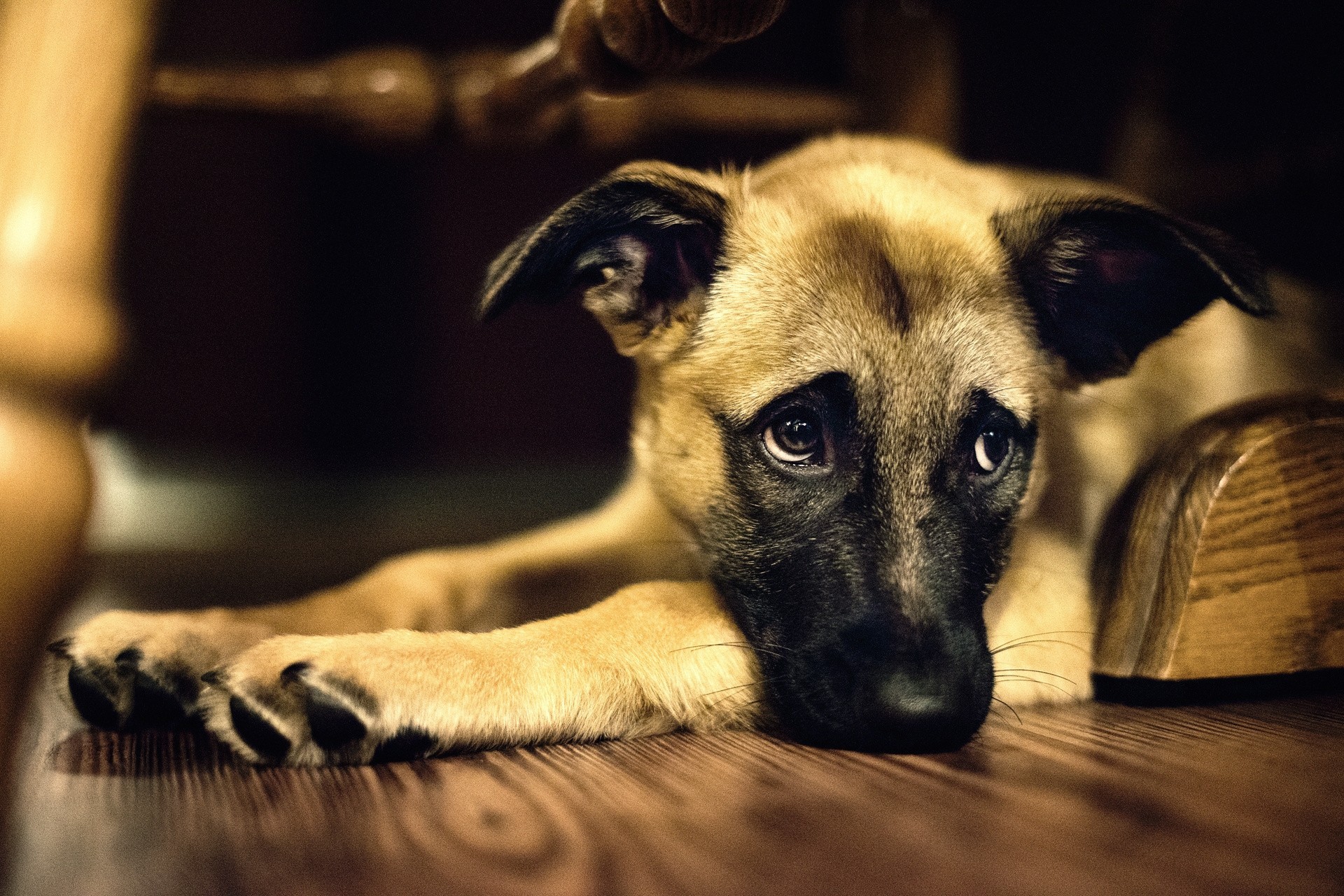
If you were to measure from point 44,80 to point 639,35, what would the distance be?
899mm

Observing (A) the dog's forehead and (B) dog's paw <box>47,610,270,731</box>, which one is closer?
(B) dog's paw <box>47,610,270,731</box>

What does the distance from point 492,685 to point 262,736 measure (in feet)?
0.99

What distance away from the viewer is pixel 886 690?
1339 millimetres

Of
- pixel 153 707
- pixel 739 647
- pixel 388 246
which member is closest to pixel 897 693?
pixel 739 647

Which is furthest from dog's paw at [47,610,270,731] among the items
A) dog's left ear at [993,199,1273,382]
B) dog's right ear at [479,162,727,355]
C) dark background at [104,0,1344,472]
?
dark background at [104,0,1344,472]

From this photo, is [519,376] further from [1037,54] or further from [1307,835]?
[1307,835]

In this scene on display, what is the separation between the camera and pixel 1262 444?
1.59 meters

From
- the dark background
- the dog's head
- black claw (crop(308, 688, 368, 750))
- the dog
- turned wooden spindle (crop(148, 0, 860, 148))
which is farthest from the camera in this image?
the dark background

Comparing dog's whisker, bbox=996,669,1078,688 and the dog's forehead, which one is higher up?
the dog's forehead

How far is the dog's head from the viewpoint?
1467 millimetres

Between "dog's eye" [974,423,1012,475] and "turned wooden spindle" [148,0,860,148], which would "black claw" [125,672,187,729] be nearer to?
"dog's eye" [974,423,1012,475]

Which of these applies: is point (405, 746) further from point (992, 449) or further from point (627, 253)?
point (992, 449)

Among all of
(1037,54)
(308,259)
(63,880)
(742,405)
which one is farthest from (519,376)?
(63,880)

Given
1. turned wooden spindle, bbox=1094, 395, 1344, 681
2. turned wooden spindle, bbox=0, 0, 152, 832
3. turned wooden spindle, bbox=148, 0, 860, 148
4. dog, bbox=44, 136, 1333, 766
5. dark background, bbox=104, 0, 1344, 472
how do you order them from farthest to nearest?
dark background, bbox=104, 0, 1344, 472
turned wooden spindle, bbox=148, 0, 860, 148
turned wooden spindle, bbox=1094, 395, 1344, 681
dog, bbox=44, 136, 1333, 766
turned wooden spindle, bbox=0, 0, 152, 832
